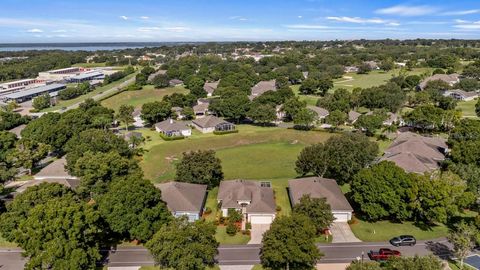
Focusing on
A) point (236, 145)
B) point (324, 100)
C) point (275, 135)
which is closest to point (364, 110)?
point (324, 100)

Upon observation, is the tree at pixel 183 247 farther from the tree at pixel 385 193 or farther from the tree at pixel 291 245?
the tree at pixel 385 193

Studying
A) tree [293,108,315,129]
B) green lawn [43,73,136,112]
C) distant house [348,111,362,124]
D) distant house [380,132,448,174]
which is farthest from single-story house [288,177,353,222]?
green lawn [43,73,136,112]

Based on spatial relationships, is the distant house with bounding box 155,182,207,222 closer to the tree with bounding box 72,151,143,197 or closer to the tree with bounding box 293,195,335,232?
the tree with bounding box 72,151,143,197

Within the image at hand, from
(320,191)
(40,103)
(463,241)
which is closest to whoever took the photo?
(463,241)

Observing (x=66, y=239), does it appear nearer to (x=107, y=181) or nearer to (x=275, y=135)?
(x=107, y=181)

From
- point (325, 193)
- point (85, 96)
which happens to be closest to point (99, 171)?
Result: point (325, 193)

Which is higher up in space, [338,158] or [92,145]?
[92,145]

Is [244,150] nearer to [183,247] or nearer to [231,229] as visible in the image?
[231,229]
